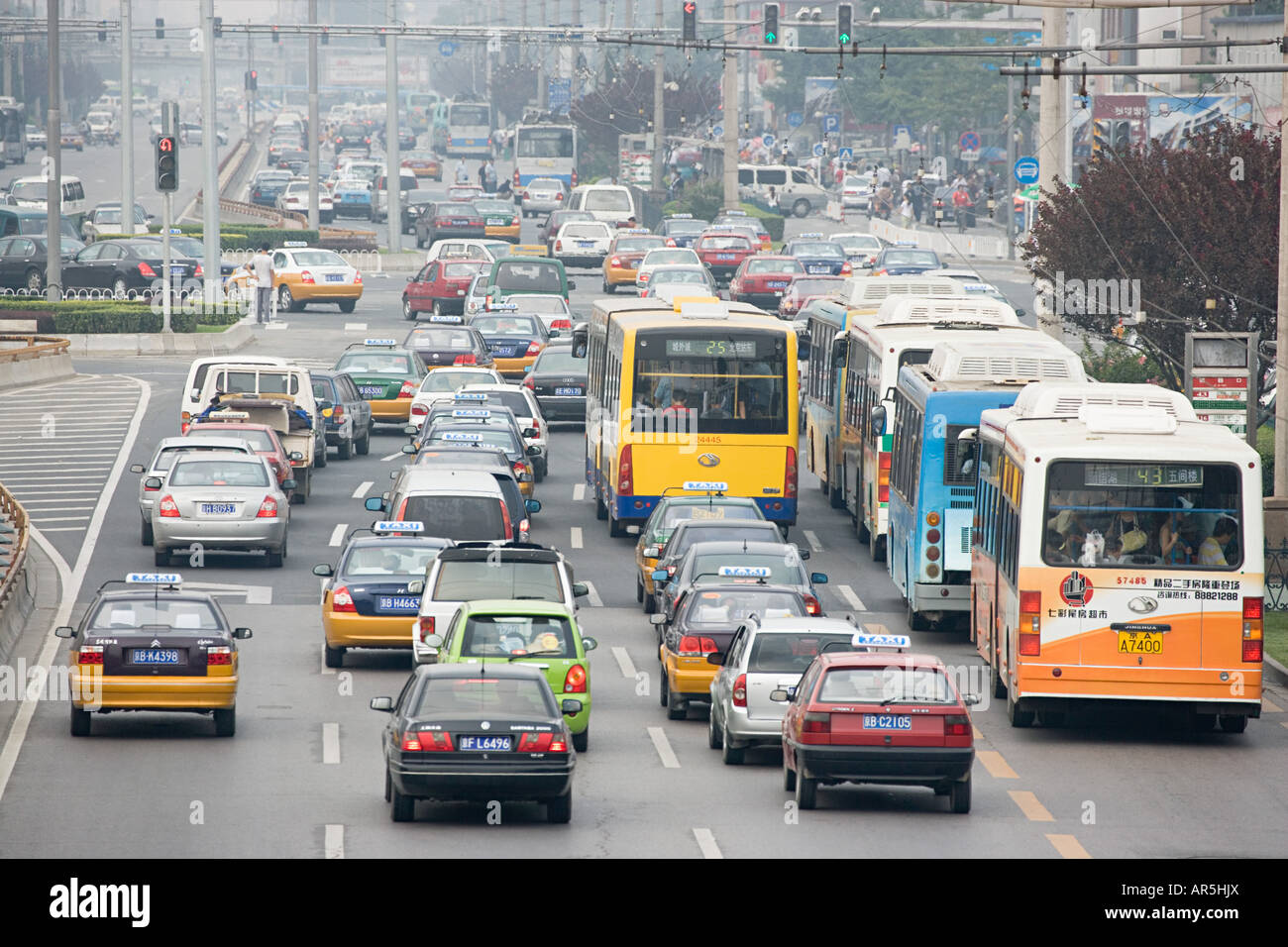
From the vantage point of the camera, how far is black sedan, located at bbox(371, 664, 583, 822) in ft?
58.0

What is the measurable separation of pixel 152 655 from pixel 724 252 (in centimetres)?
5400

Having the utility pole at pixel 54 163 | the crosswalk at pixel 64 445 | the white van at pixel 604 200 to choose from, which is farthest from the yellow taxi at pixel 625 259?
the crosswalk at pixel 64 445

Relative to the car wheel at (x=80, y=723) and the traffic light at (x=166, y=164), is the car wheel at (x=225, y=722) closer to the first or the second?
the car wheel at (x=80, y=723)

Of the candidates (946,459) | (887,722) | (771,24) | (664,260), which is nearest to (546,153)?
(664,260)

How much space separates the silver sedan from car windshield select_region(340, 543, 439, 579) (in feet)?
19.6

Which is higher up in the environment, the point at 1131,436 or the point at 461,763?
the point at 1131,436

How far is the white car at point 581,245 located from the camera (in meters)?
79.2

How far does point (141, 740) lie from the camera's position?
2253cm

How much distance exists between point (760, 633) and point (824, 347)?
2009 cm

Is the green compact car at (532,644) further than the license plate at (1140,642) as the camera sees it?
No

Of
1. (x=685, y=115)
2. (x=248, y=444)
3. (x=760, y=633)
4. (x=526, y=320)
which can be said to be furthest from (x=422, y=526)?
(x=685, y=115)

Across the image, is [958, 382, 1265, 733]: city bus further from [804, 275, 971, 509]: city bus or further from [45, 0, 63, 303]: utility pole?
[45, 0, 63, 303]: utility pole

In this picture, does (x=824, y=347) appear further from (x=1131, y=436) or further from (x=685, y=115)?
(x=685, y=115)

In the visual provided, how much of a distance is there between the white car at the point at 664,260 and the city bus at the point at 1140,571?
142 feet
